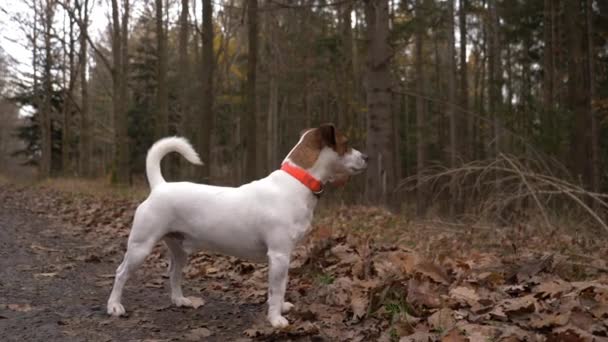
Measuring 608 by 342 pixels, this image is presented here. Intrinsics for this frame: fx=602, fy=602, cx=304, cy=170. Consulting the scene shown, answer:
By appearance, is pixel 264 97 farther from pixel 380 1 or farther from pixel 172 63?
pixel 380 1

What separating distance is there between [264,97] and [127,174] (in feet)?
38.2

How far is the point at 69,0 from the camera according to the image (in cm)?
2669

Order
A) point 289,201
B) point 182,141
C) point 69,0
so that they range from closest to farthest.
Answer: point 289,201
point 182,141
point 69,0

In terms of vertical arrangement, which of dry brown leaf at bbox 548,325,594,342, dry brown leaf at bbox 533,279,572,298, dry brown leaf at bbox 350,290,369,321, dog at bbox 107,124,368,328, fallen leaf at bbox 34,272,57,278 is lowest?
fallen leaf at bbox 34,272,57,278

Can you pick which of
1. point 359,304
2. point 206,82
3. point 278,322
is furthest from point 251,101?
point 278,322

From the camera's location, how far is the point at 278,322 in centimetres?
423

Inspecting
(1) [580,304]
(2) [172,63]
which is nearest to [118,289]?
(1) [580,304]

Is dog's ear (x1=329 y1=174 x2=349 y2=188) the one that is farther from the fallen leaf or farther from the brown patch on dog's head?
the fallen leaf

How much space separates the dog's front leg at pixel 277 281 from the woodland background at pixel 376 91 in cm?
305

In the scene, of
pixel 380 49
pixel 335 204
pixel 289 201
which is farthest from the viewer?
pixel 335 204

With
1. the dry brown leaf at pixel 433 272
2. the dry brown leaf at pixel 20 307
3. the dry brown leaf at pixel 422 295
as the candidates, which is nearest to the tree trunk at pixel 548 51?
the dry brown leaf at pixel 433 272

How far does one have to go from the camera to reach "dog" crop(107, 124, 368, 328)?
14.2 ft

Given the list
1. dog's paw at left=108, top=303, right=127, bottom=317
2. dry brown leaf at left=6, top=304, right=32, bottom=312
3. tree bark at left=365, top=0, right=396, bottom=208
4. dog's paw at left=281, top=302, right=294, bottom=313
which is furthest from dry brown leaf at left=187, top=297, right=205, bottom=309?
tree bark at left=365, top=0, right=396, bottom=208

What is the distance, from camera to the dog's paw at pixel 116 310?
4.77 m
